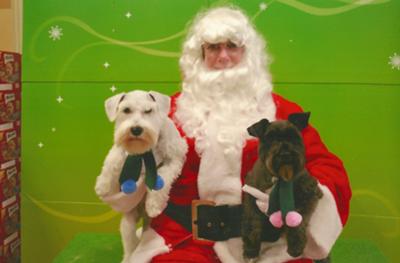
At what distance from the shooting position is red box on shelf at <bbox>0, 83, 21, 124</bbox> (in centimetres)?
223

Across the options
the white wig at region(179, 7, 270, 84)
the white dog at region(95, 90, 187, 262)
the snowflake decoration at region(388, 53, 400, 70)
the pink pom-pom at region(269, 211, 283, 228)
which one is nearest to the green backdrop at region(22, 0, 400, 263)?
the snowflake decoration at region(388, 53, 400, 70)

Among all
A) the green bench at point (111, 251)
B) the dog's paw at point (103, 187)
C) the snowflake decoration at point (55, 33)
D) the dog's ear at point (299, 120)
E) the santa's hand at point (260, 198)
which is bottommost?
the green bench at point (111, 251)

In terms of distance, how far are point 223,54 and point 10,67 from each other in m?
1.22

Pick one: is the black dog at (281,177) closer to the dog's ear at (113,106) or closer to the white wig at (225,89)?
the white wig at (225,89)

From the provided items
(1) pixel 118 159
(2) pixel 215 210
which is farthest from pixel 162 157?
(2) pixel 215 210

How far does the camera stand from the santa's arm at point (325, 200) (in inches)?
54.2

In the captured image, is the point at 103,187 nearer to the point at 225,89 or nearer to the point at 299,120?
the point at 225,89

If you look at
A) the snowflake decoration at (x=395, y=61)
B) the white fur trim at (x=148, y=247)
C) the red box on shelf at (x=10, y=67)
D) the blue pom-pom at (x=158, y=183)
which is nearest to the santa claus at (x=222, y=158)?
the white fur trim at (x=148, y=247)

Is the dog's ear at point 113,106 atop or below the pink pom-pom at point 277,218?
atop

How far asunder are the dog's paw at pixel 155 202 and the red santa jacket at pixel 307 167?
14cm

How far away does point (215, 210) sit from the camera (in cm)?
153

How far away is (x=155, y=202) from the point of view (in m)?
1.50

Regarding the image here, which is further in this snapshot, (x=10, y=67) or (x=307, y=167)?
(x=10, y=67)

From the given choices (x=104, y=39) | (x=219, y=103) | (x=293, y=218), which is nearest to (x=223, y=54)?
(x=219, y=103)
